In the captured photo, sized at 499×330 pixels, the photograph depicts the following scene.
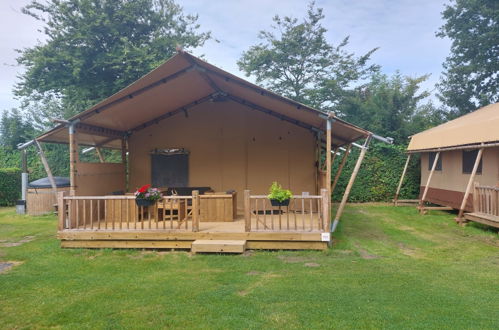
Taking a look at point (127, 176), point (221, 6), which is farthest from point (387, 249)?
point (221, 6)

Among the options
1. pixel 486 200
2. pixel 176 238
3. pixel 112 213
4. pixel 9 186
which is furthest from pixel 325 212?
pixel 9 186

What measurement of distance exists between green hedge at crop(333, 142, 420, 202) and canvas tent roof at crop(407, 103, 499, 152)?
0.91 meters

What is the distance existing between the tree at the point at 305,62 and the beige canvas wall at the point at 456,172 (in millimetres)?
7987

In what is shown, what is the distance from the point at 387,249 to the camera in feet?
20.2

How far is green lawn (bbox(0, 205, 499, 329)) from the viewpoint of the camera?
10.7 ft

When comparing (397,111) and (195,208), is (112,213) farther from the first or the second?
(397,111)

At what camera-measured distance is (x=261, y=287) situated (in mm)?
4145

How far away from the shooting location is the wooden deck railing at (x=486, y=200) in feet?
25.0

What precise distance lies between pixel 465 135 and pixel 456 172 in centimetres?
153

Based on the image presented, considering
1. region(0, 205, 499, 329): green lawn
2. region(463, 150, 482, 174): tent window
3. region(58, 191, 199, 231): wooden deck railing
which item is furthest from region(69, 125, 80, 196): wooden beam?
region(463, 150, 482, 174): tent window

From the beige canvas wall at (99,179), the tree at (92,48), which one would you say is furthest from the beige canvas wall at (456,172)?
the tree at (92,48)

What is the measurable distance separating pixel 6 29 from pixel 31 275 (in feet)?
56.8

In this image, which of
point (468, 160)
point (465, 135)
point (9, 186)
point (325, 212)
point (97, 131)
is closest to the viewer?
point (325, 212)

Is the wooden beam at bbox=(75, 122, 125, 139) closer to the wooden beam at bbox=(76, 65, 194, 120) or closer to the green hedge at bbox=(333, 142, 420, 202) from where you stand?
the wooden beam at bbox=(76, 65, 194, 120)
